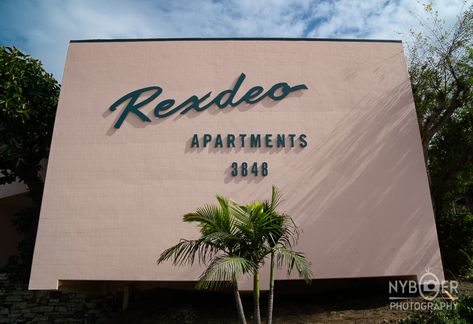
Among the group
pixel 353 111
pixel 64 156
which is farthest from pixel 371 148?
pixel 64 156

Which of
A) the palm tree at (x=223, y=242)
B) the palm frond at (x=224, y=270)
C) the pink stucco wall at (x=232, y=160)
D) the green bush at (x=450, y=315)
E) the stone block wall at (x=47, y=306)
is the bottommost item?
the stone block wall at (x=47, y=306)

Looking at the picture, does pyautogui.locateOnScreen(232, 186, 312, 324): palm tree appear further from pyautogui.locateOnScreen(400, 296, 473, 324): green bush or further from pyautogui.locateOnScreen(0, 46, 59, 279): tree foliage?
pyautogui.locateOnScreen(0, 46, 59, 279): tree foliage

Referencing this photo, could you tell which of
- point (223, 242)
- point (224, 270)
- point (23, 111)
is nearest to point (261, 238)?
point (223, 242)

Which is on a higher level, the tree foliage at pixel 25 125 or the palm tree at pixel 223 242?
the tree foliage at pixel 25 125

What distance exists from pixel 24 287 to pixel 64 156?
4841mm

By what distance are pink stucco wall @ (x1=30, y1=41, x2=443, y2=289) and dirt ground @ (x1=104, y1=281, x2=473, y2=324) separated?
1.02 m

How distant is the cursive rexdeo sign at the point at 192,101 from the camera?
1166 cm

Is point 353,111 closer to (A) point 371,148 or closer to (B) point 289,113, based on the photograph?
(A) point 371,148

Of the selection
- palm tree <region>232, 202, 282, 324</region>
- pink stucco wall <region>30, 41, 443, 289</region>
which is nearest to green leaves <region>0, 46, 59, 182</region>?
pink stucco wall <region>30, 41, 443, 289</region>

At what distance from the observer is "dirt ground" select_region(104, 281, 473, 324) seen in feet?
32.5

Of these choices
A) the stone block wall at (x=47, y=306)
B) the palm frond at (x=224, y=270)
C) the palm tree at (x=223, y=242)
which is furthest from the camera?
the stone block wall at (x=47, y=306)

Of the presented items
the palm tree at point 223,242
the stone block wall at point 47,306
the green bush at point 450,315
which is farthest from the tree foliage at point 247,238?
the stone block wall at point 47,306

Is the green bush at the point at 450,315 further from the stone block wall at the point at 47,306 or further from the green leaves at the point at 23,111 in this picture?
the green leaves at the point at 23,111

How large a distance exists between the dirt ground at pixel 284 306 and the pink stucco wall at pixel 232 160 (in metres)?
1.02
